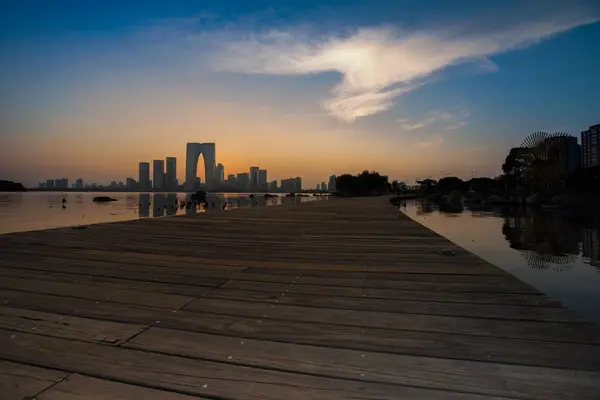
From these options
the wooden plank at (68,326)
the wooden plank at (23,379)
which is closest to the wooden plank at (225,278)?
the wooden plank at (68,326)

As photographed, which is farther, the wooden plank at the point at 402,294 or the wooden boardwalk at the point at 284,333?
the wooden plank at the point at 402,294

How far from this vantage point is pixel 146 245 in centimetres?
554

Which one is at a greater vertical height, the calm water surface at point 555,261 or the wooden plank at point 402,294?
the wooden plank at point 402,294

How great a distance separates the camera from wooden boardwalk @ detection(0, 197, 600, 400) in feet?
4.86

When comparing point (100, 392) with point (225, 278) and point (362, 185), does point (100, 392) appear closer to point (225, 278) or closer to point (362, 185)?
point (225, 278)

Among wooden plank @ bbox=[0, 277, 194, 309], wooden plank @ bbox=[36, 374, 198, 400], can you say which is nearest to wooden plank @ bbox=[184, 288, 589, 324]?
wooden plank @ bbox=[0, 277, 194, 309]

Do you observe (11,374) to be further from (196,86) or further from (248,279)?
(196,86)

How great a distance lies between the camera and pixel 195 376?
1.56 metres

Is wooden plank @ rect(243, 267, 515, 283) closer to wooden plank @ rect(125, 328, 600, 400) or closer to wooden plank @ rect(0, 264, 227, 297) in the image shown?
wooden plank @ rect(0, 264, 227, 297)

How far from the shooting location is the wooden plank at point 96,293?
8.94 ft

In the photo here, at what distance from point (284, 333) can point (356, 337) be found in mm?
458

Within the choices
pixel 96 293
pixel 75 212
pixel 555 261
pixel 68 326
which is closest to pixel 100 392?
pixel 68 326

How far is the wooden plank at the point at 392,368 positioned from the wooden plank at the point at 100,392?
1.12 feet

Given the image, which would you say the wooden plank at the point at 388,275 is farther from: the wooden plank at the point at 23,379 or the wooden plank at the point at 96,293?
the wooden plank at the point at 23,379
